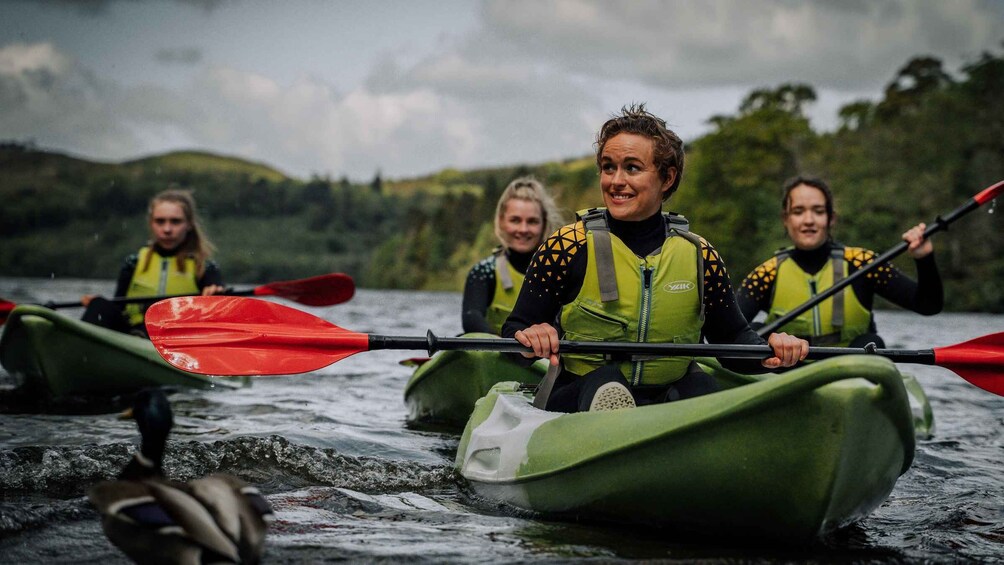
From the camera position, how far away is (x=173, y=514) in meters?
2.13

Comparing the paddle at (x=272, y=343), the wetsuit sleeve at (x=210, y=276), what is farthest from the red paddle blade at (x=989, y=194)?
the wetsuit sleeve at (x=210, y=276)

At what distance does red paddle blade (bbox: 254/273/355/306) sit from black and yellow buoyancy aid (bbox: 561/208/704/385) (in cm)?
375

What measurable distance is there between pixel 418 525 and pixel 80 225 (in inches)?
4217

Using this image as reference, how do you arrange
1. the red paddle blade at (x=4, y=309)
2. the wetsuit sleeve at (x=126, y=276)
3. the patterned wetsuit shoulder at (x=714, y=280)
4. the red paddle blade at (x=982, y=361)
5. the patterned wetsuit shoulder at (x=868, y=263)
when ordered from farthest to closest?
the wetsuit sleeve at (x=126, y=276) → the red paddle blade at (x=4, y=309) → the patterned wetsuit shoulder at (x=868, y=263) → the red paddle blade at (x=982, y=361) → the patterned wetsuit shoulder at (x=714, y=280)

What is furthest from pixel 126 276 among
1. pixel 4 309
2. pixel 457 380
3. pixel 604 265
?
pixel 604 265

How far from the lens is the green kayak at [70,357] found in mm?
6562

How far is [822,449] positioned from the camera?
8.70 feet

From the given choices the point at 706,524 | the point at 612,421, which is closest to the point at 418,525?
the point at 612,421

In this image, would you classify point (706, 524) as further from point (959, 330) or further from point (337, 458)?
point (959, 330)

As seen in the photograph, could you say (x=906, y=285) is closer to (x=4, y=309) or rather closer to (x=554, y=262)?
(x=554, y=262)

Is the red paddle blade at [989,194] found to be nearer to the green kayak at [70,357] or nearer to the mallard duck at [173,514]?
the mallard duck at [173,514]

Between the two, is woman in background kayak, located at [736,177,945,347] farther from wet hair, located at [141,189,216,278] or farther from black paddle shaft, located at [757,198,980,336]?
wet hair, located at [141,189,216,278]

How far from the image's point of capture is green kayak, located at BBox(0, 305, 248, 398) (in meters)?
6.56

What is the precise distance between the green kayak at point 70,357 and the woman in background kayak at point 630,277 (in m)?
4.24
